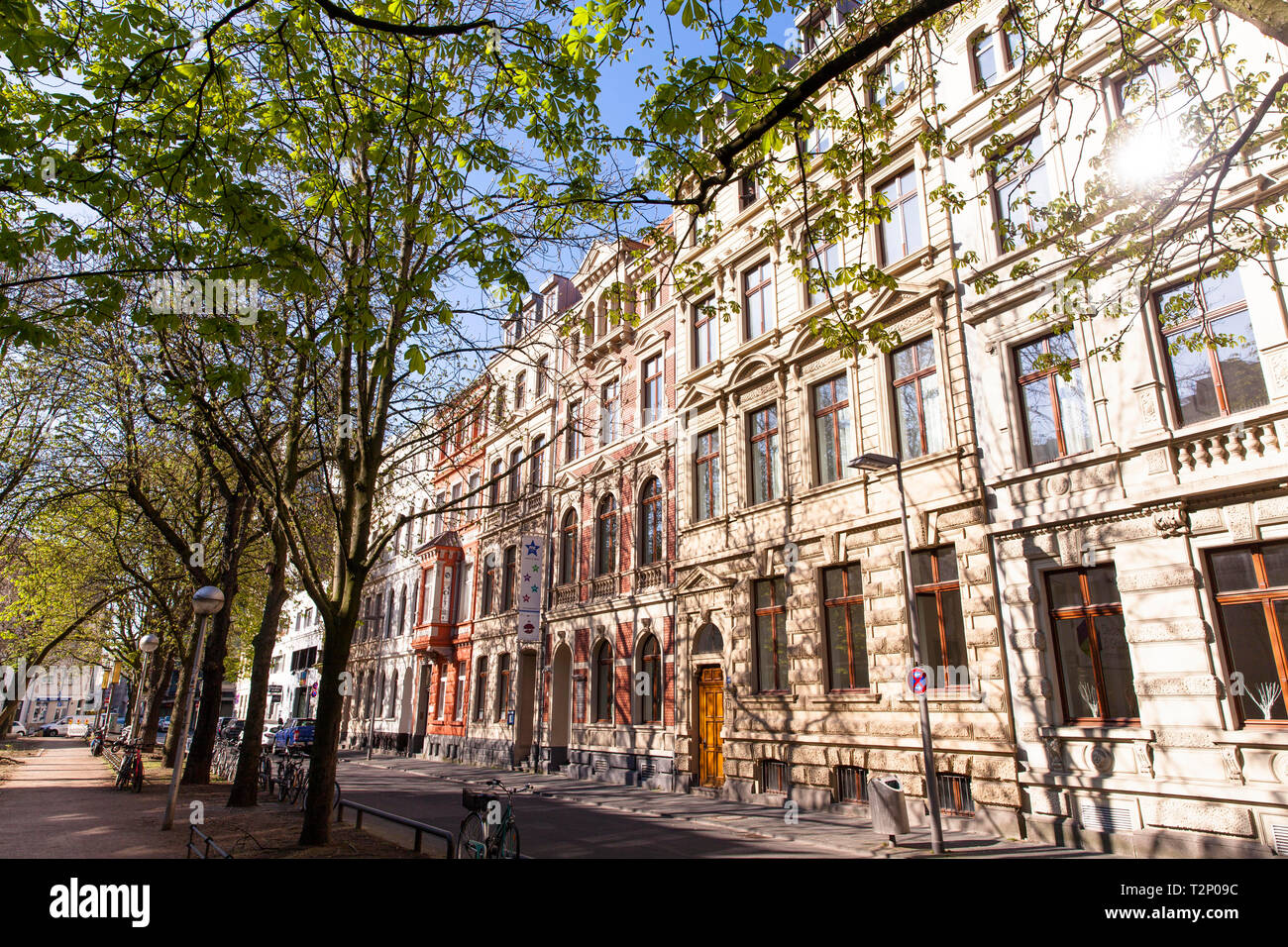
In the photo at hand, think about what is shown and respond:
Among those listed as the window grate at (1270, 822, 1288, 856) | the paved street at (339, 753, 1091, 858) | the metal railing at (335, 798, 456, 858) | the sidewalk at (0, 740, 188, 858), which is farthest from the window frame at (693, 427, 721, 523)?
Result: the sidewalk at (0, 740, 188, 858)

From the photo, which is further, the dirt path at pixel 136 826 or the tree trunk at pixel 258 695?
the tree trunk at pixel 258 695

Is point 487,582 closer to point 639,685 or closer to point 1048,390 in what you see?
point 639,685

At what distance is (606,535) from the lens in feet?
83.3

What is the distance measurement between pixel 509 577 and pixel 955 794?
21638mm

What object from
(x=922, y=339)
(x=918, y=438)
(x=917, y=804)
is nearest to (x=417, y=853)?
(x=917, y=804)

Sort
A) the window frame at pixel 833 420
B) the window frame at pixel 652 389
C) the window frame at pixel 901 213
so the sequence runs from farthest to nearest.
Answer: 1. the window frame at pixel 652 389
2. the window frame at pixel 833 420
3. the window frame at pixel 901 213

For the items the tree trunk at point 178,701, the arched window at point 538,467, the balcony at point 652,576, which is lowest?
Result: the tree trunk at point 178,701

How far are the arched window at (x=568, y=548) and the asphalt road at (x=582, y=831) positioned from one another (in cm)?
898

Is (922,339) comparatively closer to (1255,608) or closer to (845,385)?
(845,385)

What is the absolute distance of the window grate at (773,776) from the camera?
54.7ft

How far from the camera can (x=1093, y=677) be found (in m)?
11.6

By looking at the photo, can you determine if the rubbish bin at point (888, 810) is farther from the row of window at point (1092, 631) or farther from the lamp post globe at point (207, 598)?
the lamp post globe at point (207, 598)

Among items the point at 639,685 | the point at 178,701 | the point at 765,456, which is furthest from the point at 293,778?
the point at 765,456

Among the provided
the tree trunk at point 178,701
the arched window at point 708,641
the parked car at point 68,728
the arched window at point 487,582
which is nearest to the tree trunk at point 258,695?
the tree trunk at point 178,701
